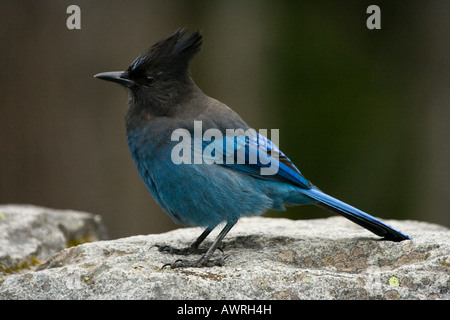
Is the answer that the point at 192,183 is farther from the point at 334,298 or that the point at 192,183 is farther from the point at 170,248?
the point at 334,298

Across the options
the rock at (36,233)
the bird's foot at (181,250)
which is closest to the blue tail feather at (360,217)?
the bird's foot at (181,250)

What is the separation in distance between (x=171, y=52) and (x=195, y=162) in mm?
925

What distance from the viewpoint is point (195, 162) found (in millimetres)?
4141

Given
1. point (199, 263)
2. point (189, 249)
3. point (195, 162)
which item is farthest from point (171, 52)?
point (199, 263)

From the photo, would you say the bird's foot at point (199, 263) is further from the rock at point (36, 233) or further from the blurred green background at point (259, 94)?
the blurred green background at point (259, 94)

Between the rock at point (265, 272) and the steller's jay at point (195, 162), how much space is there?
0.67 feet

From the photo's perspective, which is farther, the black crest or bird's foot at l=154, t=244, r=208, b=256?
the black crest

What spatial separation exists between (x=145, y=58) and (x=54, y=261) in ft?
5.24

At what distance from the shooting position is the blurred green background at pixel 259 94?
23.1ft

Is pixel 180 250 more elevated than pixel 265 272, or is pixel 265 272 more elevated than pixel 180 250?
pixel 265 272

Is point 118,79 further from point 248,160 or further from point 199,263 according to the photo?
point 199,263

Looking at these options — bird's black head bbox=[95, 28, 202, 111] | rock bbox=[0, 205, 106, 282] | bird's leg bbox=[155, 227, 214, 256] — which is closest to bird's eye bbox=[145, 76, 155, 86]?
bird's black head bbox=[95, 28, 202, 111]

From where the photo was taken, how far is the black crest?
178 inches

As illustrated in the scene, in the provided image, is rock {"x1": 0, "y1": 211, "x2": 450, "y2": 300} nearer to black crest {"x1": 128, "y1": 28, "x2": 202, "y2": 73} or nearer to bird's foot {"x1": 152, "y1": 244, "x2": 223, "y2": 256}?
bird's foot {"x1": 152, "y1": 244, "x2": 223, "y2": 256}
